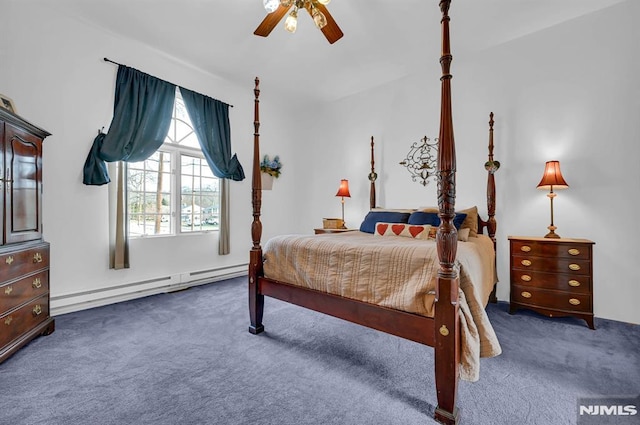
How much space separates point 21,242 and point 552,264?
4.25 meters

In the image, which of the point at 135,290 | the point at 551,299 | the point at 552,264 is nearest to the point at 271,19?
the point at 135,290

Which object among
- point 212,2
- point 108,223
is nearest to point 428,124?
point 212,2

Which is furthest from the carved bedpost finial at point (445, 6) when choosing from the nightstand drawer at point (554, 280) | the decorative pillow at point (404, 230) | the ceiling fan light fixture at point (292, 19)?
the nightstand drawer at point (554, 280)

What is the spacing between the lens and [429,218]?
3.00m

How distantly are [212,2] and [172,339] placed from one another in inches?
112

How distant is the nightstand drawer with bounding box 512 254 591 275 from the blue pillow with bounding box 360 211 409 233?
1.14 metres

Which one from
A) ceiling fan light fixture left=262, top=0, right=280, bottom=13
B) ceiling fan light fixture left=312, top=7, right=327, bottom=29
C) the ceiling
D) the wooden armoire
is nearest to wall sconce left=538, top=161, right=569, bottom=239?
the ceiling

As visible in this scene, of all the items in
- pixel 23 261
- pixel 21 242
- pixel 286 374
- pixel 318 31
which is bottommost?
pixel 286 374

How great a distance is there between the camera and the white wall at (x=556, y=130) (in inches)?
99.7

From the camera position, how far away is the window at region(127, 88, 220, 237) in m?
3.34

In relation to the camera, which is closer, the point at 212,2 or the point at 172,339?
the point at 172,339

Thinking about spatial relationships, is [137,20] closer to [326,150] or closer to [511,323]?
[326,150]

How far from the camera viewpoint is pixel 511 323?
8.18ft

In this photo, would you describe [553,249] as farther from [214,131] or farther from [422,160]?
[214,131]
